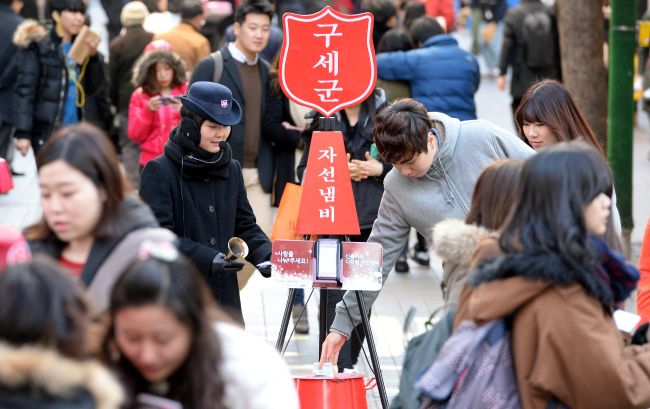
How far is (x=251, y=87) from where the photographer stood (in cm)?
595

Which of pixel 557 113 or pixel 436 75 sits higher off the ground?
pixel 557 113

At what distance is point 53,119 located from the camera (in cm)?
730

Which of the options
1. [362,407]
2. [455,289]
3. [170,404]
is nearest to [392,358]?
[362,407]

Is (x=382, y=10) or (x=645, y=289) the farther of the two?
(x=382, y=10)

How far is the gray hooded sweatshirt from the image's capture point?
155 inches

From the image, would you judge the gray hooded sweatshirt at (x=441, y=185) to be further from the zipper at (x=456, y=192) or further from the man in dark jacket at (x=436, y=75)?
the man in dark jacket at (x=436, y=75)

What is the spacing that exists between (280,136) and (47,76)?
2500mm

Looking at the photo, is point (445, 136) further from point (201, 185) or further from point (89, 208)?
point (89, 208)

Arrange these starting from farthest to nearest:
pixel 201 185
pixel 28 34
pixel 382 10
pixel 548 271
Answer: pixel 382 10, pixel 28 34, pixel 201 185, pixel 548 271

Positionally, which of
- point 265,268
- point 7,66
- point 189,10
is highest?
point 189,10

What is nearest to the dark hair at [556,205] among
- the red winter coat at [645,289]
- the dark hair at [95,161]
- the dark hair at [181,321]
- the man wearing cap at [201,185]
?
the dark hair at [181,321]

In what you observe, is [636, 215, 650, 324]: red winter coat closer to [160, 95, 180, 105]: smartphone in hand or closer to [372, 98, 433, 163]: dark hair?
[372, 98, 433, 163]: dark hair

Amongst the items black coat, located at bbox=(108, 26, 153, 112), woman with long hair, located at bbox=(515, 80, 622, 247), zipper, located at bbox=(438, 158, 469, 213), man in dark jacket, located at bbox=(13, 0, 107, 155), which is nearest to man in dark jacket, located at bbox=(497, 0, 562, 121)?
black coat, located at bbox=(108, 26, 153, 112)

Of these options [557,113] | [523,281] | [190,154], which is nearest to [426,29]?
[557,113]
